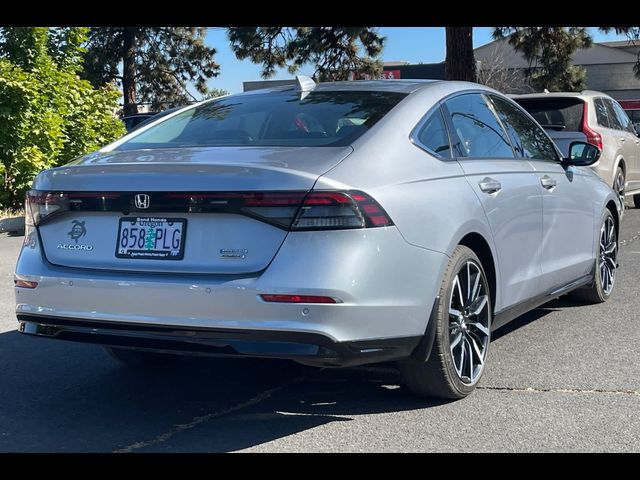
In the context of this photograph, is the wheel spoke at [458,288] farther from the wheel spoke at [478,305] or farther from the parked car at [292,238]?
the wheel spoke at [478,305]

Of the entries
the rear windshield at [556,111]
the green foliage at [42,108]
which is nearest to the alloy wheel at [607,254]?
the rear windshield at [556,111]

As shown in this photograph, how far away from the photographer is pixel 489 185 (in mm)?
4938

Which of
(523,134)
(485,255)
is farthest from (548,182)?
(485,255)

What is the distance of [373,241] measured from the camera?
389 centimetres

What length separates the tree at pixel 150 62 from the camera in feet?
118

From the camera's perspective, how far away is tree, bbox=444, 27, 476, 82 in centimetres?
1772

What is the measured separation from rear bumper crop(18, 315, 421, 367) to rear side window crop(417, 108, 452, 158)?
41.1 inches

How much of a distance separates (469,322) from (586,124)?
290 inches

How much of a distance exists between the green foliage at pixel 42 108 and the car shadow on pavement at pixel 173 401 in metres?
7.70

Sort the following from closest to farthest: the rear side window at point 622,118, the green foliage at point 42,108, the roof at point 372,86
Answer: the roof at point 372,86
the green foliage at point 42,108
the rear side window at point 622,118
